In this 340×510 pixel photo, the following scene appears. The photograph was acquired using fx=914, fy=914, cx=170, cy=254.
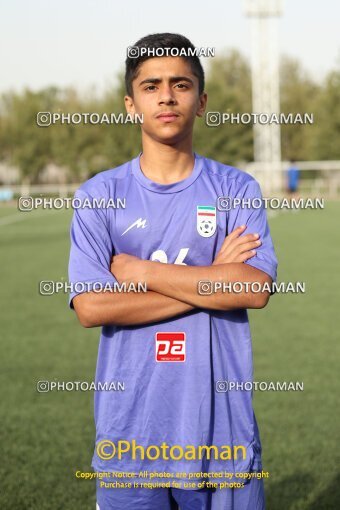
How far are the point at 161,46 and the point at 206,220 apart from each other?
1.89ft

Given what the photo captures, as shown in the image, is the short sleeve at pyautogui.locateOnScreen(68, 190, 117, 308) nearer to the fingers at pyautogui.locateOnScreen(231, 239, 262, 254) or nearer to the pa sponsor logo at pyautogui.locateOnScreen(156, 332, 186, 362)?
the pa sponsor logo at pyautogui.locateOnScreen(156, 332, 186, 362)

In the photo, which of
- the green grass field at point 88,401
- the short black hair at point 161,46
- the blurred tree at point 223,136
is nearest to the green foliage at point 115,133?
the blurred tree at point 223,136

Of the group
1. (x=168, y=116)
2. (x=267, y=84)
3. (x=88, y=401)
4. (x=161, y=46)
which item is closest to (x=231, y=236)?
(x=168, y=116)

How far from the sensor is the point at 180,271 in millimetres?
2818

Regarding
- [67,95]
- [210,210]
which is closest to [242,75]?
[67,95]

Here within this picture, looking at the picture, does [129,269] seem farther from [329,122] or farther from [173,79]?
[329,122]

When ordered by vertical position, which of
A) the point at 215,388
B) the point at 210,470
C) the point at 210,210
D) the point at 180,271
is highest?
the point at 210,210

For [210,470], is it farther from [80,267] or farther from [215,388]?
[80,267]

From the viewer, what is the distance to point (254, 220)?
295 centimetres

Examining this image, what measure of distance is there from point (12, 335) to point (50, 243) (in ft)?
44.0

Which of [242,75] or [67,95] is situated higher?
[242,75]

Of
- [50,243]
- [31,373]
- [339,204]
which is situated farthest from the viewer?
[339,204]

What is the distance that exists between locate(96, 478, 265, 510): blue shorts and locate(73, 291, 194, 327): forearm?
530mm

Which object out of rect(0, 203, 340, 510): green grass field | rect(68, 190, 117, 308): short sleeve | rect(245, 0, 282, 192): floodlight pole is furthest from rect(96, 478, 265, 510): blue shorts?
rect(245, 0, 282, 192): floodlight pole
